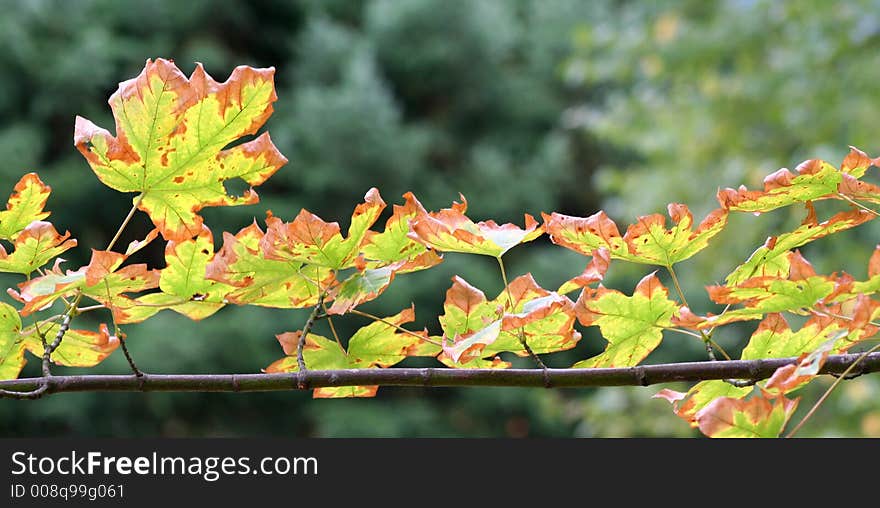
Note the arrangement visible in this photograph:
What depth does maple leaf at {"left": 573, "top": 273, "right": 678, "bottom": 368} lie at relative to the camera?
339 mm

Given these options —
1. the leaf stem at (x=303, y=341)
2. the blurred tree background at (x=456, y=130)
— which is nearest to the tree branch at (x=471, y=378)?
the leaf stem at (x=303, y=341)

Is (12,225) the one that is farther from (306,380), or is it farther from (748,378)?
(748,378)

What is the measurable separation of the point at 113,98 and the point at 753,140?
129 inches

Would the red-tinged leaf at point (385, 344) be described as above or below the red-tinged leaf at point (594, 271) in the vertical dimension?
above

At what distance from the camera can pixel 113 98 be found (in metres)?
0.33

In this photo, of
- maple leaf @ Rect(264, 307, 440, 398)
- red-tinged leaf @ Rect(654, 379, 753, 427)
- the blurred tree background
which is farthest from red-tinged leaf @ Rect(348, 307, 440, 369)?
the blurred tree background

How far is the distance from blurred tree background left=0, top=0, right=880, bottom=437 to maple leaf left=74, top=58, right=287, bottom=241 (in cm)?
255

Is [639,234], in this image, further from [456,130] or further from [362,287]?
[456,130]

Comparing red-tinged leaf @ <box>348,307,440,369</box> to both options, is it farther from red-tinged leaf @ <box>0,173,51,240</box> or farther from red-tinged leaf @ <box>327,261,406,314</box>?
red-tinged leaf @ <box>0,173,51,240</box>

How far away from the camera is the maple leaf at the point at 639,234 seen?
34cm

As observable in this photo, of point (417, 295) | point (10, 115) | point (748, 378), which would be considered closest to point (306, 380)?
point (748, 378)

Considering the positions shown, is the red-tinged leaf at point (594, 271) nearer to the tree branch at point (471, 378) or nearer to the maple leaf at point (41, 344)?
the tree branch at point (471, 378)

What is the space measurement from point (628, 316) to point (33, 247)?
0.24 meters

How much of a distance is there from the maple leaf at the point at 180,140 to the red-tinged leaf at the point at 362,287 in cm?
5
